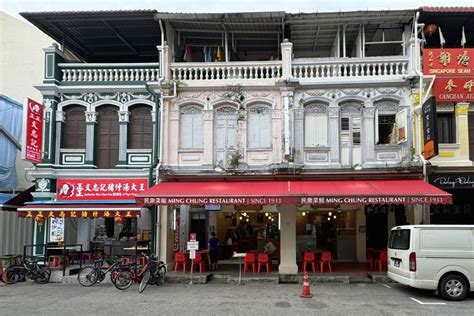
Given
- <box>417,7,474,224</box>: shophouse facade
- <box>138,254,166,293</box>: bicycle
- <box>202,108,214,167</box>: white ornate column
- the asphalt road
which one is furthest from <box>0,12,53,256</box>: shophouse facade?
<box>417,7,474,224</box>: shophouse facade

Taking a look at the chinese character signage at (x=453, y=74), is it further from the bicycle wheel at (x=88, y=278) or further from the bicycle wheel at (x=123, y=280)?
the bicycle wheel at (x=88, y=278)

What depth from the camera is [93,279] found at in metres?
14.7

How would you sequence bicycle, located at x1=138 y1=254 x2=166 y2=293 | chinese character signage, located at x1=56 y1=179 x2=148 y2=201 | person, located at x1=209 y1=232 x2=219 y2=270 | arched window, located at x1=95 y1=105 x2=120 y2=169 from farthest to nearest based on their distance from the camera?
person, located at x1=209 y1=232 x2=219 y2=270
arched window, located at x1=95 y1=105 x2=120 y2=169
chinese character signage, located at x1=56 y1=179 x2=148 y2=201
bicycle, located at x1=138 y1=254 x2=166 y2=293

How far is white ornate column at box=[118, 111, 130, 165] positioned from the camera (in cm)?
1712

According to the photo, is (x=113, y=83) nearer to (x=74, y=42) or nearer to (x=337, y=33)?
(x=74, y=42)

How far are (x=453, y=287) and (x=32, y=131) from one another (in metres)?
14.1

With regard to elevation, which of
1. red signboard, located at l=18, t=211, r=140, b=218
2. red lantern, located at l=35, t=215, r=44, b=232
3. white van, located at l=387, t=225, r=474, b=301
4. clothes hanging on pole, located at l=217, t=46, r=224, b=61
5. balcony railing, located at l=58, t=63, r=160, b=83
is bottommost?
white van, located at l=387, t=225, r=474, b=301

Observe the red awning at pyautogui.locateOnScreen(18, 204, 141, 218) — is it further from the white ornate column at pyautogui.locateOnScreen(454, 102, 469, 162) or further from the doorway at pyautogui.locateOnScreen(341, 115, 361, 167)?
the white ornate column at pyautogui.locateOnScreen(454, 102, 469, 162)

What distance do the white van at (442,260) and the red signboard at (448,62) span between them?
6585mm

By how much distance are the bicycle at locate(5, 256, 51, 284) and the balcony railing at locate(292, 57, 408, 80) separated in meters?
10.9

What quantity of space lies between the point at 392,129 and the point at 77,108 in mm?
11617

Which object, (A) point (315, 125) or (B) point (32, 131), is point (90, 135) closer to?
(B) point (32, 131)

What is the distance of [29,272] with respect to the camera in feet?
50.5

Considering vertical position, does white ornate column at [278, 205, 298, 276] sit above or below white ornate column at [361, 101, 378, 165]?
below
